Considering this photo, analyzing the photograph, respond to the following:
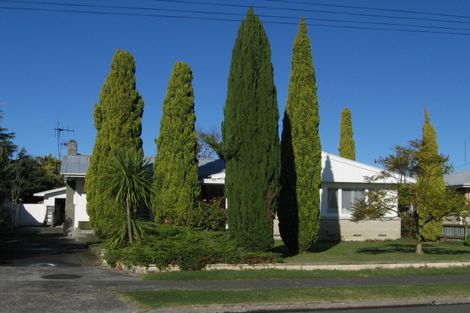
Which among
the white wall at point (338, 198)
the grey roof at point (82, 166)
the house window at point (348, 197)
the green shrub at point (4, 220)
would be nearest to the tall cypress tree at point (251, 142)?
the green shrub at point (4, 220)

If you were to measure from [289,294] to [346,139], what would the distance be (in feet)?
108

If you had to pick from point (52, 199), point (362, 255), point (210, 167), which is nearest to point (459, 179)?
point (210, 167)

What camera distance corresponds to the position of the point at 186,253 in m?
15.9

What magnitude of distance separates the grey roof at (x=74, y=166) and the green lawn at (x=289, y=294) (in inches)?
753

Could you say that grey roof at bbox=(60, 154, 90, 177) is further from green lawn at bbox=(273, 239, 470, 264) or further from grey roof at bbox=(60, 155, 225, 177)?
green lawn at bbox=(273, 239, 470, 264)

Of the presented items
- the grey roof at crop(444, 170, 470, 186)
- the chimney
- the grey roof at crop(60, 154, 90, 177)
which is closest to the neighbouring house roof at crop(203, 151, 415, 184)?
the grey roof at crop(60, 154, 90, 177)

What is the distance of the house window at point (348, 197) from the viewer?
28.8 m

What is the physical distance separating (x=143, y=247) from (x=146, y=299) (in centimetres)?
551

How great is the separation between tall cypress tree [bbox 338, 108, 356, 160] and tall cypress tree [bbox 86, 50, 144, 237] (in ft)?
76.2

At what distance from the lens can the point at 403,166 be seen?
2036 cm

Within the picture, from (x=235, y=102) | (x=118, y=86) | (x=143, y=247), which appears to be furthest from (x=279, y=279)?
(x=118, y=86)

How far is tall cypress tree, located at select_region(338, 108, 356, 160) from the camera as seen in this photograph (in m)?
43.7

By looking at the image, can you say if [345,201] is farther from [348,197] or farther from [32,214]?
[32,214]

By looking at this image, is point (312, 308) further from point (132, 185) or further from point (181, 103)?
point (181, 103)
